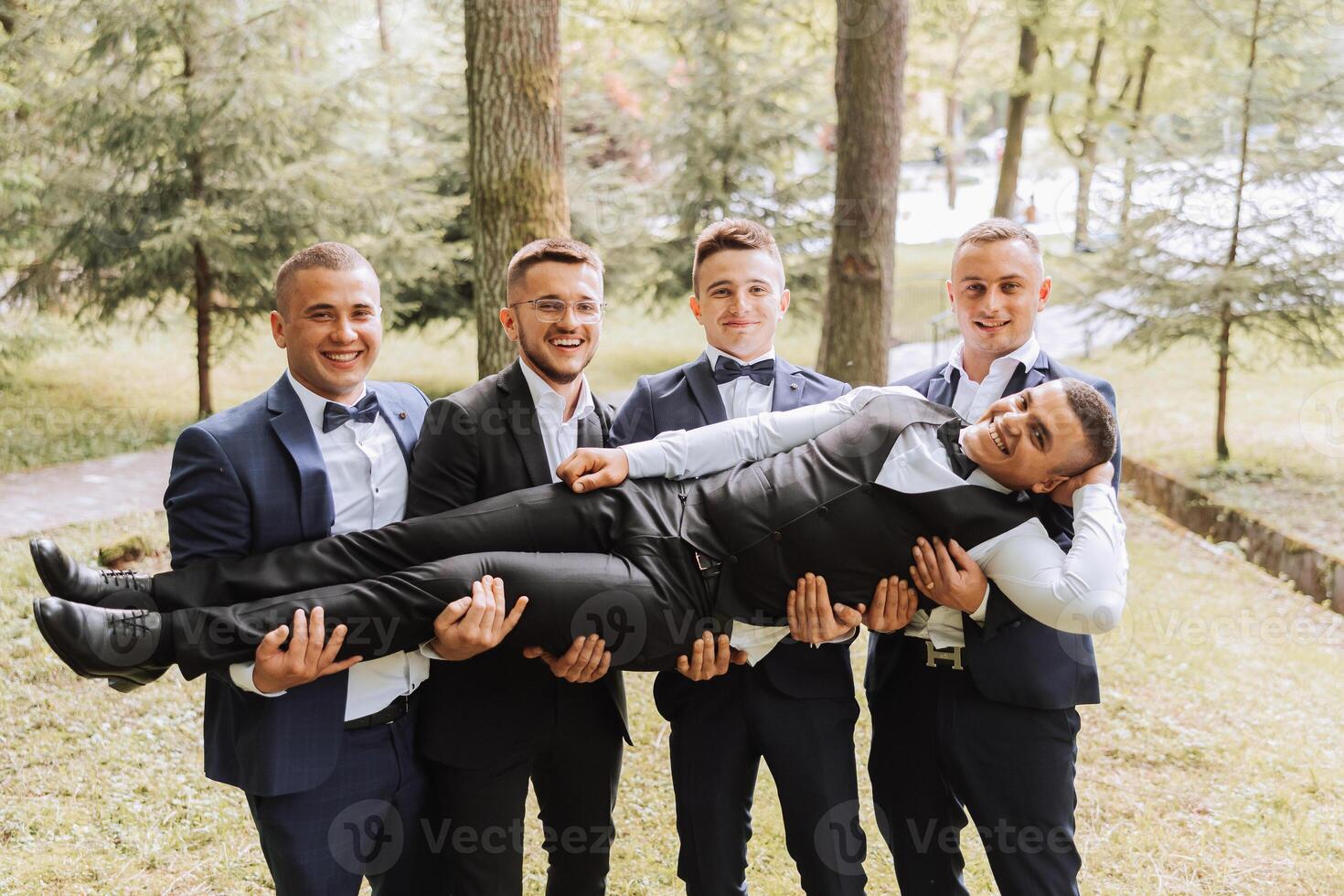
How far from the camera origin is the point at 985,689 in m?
2.76

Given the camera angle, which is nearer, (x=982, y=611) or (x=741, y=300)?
(x=982, y=611)

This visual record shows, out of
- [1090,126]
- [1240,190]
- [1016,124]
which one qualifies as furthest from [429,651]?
[1090,126]

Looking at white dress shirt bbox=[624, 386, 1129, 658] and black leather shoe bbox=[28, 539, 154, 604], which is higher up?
white dress shirt bbox=[624, 386, 1129, 658]

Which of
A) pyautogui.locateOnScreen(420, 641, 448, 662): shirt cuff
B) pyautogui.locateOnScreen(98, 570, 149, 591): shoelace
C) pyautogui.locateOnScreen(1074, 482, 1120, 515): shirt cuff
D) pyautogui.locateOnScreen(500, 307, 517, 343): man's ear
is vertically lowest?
pyautogui.locateOnScreen(420, 641, 448, 662): shirt cuff

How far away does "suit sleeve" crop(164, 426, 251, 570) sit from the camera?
259 cm

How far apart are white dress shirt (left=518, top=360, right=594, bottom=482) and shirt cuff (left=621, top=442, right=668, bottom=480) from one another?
19 centimetres

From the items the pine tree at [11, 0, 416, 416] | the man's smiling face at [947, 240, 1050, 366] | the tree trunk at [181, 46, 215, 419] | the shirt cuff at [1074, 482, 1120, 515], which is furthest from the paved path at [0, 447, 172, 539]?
the shirt cuff at [1074, 482, 1120, 515]

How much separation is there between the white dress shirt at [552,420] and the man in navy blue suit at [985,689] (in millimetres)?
1087

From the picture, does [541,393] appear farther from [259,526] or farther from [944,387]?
[944,387]

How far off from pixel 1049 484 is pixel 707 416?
1027mm

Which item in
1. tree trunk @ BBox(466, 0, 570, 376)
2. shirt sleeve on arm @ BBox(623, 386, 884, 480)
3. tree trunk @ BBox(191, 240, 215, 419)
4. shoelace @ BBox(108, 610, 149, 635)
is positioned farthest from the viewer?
tree trunk @ BBox(191, 240, 215, 419)

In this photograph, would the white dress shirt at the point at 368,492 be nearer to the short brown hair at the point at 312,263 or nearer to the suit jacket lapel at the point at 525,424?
the short brown hair at the point at 312,263

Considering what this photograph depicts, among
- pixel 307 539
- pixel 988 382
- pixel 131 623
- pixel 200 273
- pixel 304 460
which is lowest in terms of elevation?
pixel 131 623

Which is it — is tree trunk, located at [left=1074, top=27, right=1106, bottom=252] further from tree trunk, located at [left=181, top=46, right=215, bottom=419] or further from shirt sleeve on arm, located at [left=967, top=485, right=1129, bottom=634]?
shirt sleeve on arm, located at [left=967, top=485, right=1129, bottom=634]
